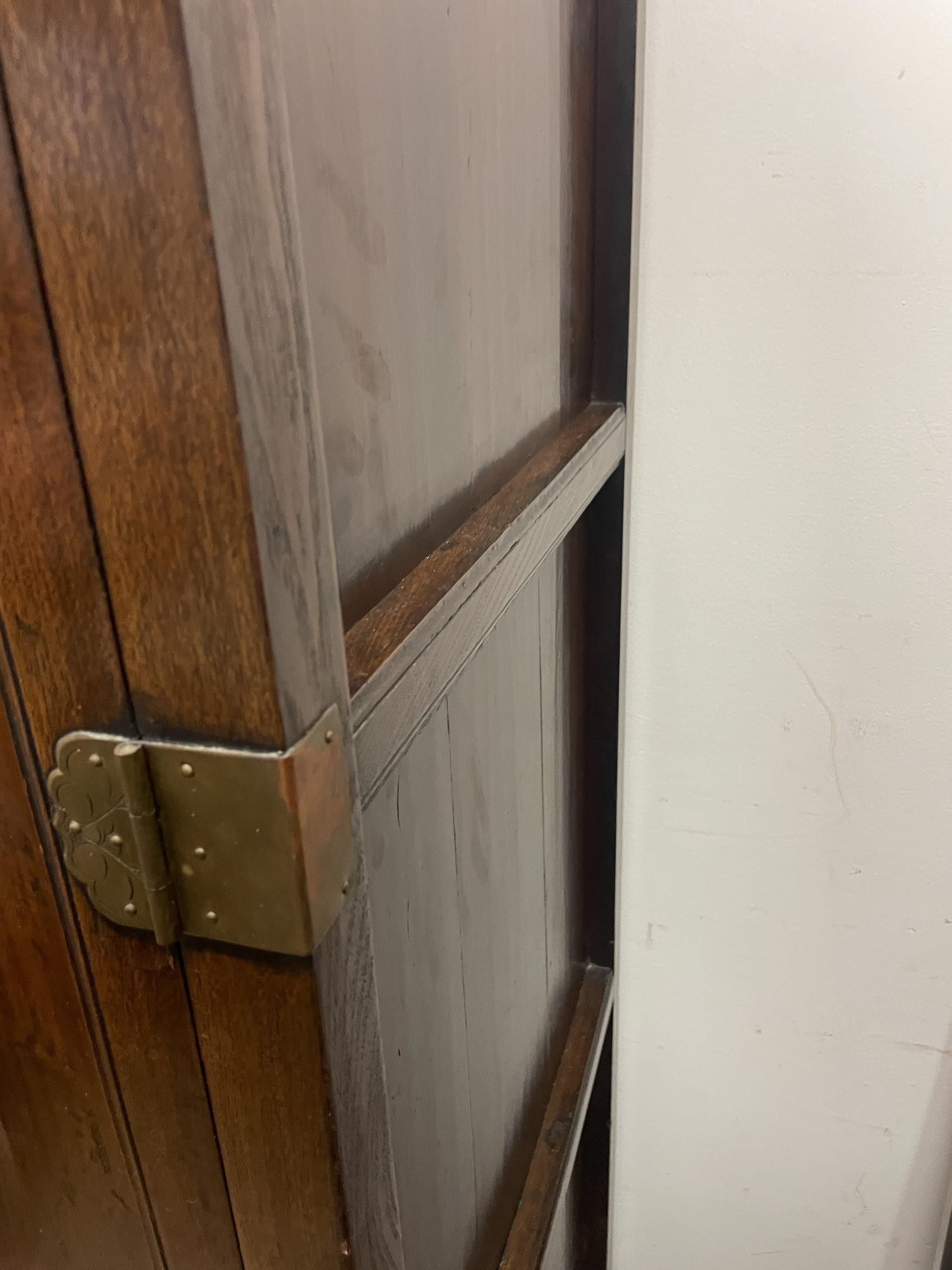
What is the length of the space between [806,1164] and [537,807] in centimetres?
69

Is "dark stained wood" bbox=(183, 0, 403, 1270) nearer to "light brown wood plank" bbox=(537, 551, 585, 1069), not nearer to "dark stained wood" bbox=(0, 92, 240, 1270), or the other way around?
"dark stained wood" bbox=(0, 92, 240, 1270)

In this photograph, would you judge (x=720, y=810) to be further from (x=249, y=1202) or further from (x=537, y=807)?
(x=249, y=1202)

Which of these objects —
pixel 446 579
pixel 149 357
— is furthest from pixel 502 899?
pixel 149 357

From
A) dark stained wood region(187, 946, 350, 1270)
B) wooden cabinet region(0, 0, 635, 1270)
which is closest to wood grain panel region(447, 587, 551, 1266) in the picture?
wooden cabinet region(0, 0, 635, 1270)

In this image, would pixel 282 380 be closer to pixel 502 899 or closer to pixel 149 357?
pixel 149 357

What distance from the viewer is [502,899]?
0.74 metres

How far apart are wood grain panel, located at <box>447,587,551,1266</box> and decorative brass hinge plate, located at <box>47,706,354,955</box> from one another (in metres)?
0.24

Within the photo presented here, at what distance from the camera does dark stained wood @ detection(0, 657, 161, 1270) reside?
0.39 m

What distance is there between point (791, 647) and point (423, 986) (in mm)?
555

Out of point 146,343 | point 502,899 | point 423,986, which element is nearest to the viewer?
point 146,343

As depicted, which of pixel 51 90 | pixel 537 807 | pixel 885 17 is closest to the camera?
pixel 51 90

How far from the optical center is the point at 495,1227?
2.66ft

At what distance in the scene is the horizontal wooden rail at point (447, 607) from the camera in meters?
0.41

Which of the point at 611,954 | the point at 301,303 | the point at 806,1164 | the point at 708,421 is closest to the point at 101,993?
the point at 301,303
